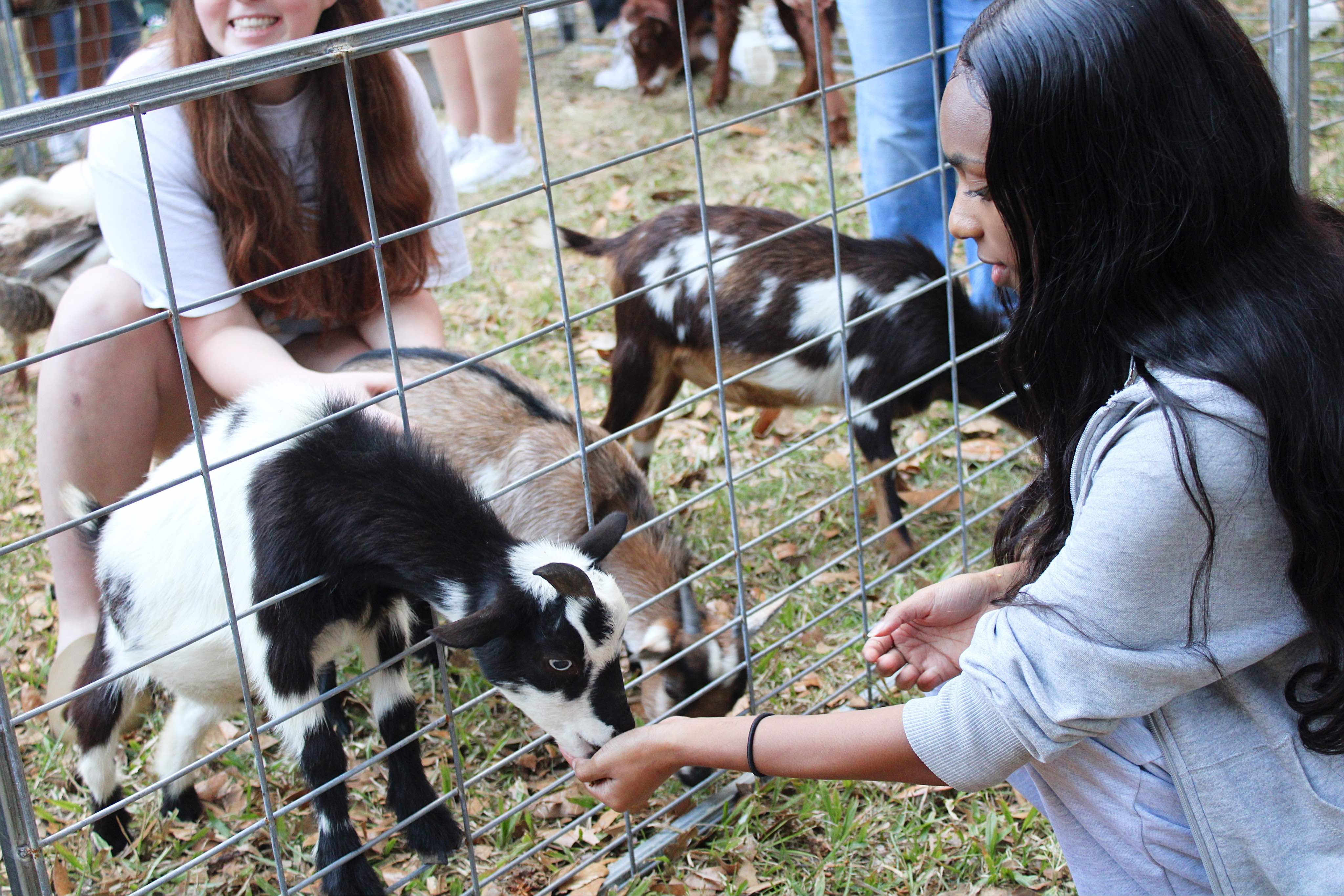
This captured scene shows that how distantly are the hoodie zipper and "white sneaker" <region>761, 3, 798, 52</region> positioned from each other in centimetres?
814

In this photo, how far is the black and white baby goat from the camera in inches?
88.0

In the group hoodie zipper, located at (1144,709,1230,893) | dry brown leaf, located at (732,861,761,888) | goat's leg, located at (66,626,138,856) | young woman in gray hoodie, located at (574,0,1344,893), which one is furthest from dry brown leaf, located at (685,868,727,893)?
goat's leg, located at (66,626,138,856)

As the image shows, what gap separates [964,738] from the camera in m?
1.73

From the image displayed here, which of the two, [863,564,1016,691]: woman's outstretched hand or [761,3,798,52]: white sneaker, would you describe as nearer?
[863,564,1016,691]: woman's outstretched hand

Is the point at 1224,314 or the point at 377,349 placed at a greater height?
the point at 1224,314

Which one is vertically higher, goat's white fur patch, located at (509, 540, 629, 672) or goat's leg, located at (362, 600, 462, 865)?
goat's white fur patch, located at (509, 540, 629, 672)

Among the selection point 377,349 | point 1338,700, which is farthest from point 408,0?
point 1338,700

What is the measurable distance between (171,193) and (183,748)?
1310 millimetres

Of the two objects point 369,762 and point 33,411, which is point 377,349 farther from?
point 33,411

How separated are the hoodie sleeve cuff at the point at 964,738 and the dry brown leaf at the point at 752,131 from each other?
621cm

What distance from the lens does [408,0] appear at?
8.46 metres

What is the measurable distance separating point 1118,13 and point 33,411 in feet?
15.9

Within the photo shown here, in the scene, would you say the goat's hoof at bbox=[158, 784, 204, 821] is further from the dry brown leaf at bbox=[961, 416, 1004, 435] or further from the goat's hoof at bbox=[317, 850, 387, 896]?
the dry brown leaf at bbox=[961, 416, 1004, 435]

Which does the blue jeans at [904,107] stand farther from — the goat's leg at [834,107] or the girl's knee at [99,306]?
the goat's leg at [834,107]
